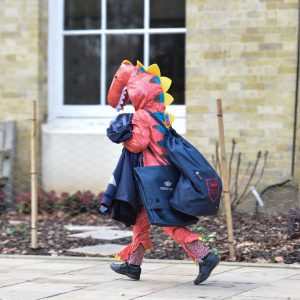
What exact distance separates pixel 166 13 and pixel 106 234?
3.94 meters

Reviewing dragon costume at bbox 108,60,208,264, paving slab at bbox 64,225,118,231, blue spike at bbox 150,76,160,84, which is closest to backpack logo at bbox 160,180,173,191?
dragon costume at bbox 108,60,208,264

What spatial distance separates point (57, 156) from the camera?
1236 cm

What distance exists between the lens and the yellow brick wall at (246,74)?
11.3 meters

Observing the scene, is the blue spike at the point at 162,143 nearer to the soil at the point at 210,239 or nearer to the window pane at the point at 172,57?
the soil at the point at 210,239

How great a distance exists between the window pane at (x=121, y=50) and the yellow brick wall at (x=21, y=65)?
3.23 ft

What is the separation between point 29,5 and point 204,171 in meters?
6.64

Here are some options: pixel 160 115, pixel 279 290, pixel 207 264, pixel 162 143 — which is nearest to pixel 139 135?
pixel 162 143

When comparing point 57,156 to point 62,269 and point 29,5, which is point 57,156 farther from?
point 62,269

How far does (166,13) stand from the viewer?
1240 centimetres

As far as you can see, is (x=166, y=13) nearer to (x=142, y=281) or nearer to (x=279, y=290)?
(x=142, y=281)

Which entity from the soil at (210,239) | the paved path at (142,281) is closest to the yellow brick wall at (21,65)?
the soil at (210,239)

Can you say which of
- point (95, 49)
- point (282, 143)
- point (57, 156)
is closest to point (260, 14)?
point (282, 143)

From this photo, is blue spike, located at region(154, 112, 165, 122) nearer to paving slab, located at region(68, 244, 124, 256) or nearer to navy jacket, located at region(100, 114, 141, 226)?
navy jacket, located at region(100, 114, 141, 226)

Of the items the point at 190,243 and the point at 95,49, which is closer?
the point at 190,243
